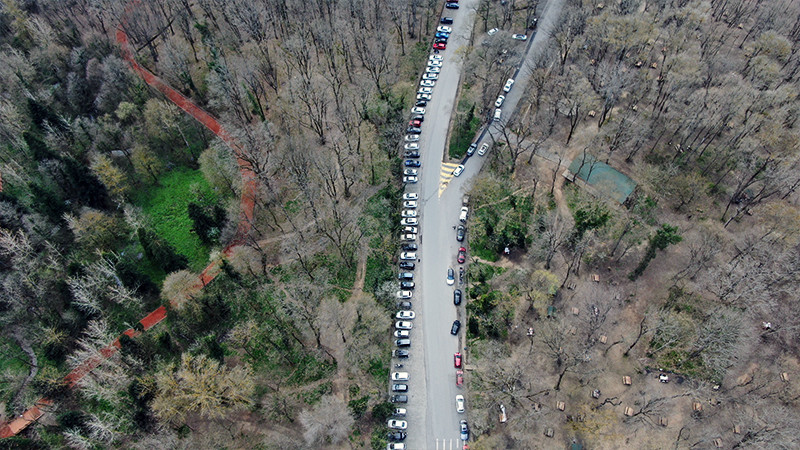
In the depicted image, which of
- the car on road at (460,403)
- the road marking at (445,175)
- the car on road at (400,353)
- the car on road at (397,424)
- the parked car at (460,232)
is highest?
the road marking at (445,175)

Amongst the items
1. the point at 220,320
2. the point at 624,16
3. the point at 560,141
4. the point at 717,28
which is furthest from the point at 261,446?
the point at 717,28

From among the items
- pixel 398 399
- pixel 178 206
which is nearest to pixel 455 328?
pixel 398 399

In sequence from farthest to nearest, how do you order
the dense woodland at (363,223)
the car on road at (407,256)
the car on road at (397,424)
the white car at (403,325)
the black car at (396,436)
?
the car on road at (407,256) < the white car at (403,325) < the dense woodland at (363,223) < the car on road at (397,424) < the black car at (396,436)

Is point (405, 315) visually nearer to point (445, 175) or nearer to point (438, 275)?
point (438, 275)

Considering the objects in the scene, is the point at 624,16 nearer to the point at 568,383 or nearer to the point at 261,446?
the point at 568,383

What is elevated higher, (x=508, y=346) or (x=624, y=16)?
(x=624, y=16)

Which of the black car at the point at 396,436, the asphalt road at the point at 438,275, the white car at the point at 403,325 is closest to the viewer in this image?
the black car at the point at 396,436

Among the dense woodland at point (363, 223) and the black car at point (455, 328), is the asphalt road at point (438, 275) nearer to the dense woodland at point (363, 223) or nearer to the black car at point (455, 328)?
the black car at point (455, 328)

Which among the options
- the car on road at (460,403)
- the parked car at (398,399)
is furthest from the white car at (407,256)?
the car on road at (460,403)
